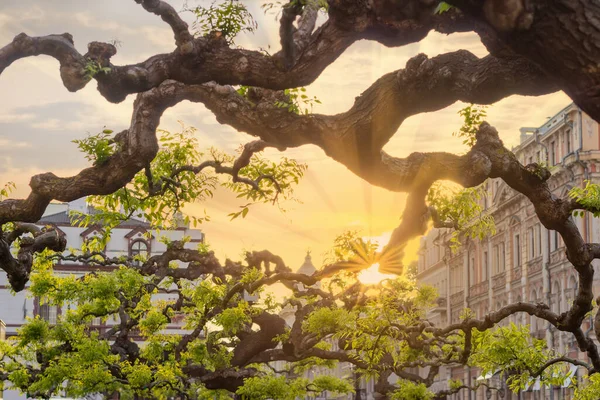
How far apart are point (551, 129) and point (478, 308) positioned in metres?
19.0

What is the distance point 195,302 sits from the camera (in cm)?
2759

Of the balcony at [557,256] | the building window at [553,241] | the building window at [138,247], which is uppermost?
the building window at [138,247]

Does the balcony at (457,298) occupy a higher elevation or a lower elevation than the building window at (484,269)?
lower

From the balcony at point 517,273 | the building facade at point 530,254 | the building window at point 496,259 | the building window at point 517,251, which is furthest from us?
the building window at point 496,259

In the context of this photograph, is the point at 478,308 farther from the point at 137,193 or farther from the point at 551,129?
the point at 137,193

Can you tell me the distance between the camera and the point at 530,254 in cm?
5850

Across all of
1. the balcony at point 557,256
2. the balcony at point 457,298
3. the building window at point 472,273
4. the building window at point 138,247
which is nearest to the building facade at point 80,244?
the building window at point 138,247

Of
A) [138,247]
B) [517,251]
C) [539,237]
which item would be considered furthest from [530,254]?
[138,247]

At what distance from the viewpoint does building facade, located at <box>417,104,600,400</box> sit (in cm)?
4969

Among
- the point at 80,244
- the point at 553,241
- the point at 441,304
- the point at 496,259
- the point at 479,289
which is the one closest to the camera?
the point at 553,241

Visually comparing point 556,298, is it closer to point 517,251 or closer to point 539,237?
point 539,237

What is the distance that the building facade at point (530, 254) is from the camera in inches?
1956

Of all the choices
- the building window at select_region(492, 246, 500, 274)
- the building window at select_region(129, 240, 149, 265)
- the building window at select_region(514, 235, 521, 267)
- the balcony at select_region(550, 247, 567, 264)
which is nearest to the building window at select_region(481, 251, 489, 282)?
the building window at select_region(492, 246, 500, 274)

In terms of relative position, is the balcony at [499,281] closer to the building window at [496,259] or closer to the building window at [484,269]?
the building window at [496,259]
